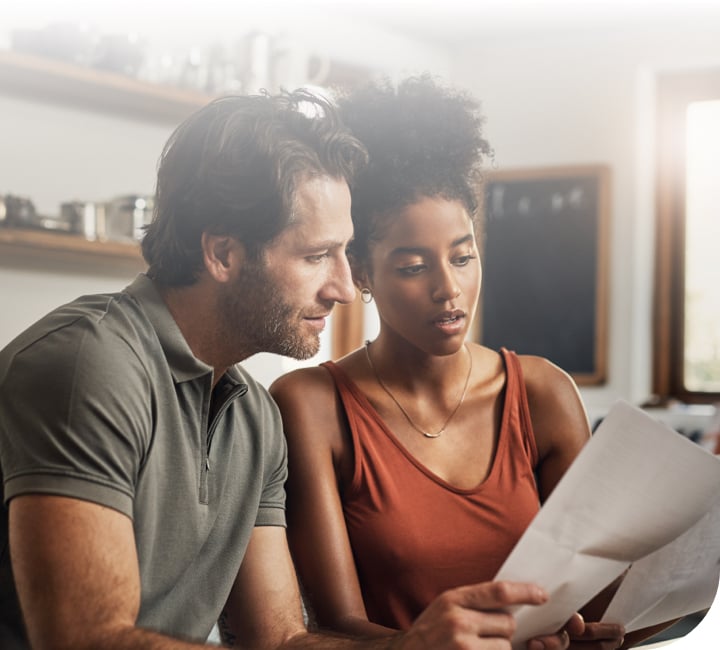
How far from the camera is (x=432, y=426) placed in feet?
3.66

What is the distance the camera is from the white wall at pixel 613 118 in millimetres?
4199

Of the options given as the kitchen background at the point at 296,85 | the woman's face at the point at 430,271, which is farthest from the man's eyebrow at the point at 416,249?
the kitchen background at the point at 296,85

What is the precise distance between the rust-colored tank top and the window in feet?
10.6

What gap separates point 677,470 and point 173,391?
403 mm

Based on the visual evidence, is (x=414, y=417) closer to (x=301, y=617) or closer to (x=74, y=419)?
(x=301, y=617)

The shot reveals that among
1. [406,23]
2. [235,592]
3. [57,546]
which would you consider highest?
[406,23]

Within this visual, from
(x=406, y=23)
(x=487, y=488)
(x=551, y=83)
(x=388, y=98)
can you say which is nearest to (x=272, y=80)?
(x=406, y=23)

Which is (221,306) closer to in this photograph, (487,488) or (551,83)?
(487,488)

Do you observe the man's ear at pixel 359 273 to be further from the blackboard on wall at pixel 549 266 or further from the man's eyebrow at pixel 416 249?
the blackboard on wall at pixel 549 266

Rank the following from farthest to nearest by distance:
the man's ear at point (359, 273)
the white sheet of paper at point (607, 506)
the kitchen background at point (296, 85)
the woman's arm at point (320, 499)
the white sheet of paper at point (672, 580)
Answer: the kitchen background at point (296, 85), the man's ear at point (359, 273), the woman's arm at point (320, 499), the white sheet of paper at point (672, 580), the white sheet of paper at point (607, 506)

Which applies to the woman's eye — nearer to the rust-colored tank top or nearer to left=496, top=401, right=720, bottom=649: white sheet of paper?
the rust-colored tank top

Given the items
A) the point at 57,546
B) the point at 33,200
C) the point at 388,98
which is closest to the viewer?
the point at 57,546

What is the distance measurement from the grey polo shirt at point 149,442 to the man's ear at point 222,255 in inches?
2.2

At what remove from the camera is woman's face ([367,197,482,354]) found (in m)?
1.04
